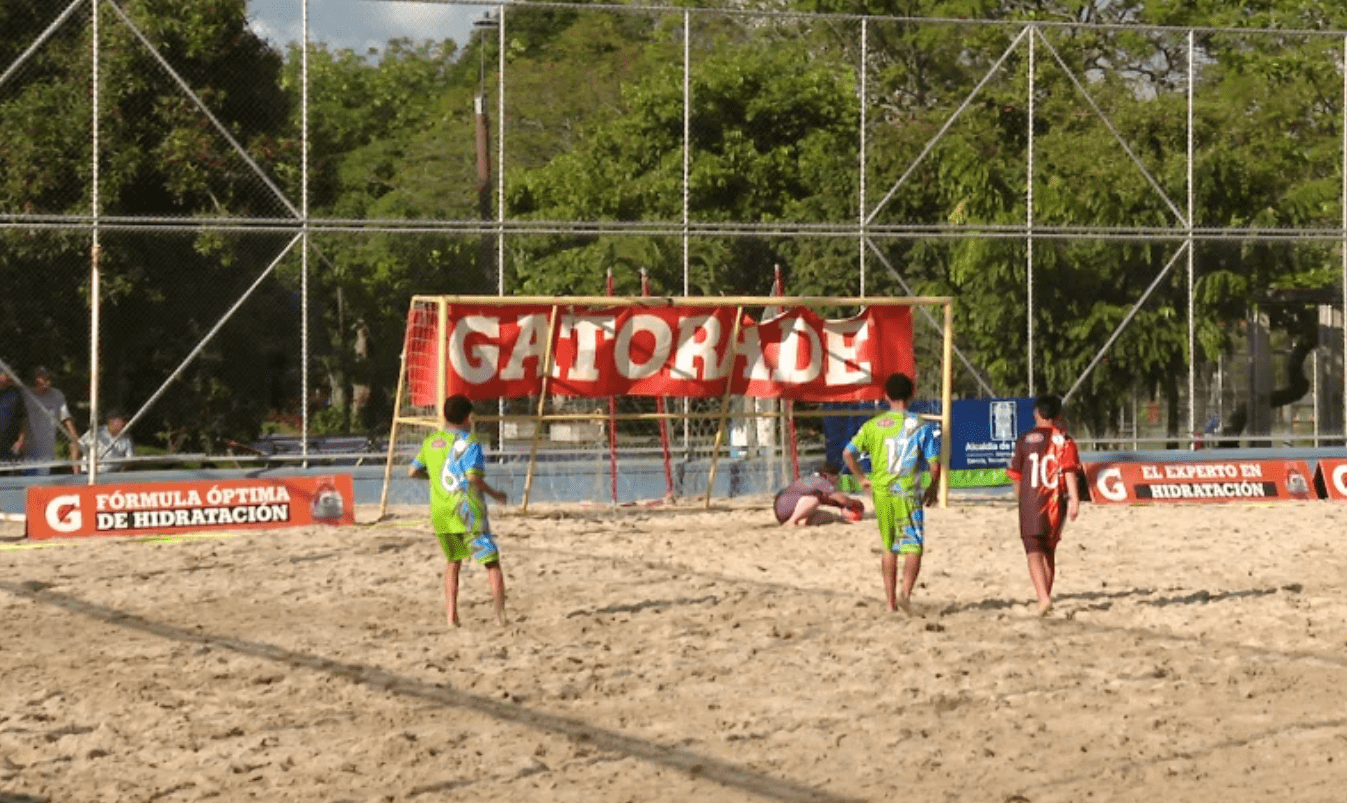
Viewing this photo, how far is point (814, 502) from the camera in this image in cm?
1908

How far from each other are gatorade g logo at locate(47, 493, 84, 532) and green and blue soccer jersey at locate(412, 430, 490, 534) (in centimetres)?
653

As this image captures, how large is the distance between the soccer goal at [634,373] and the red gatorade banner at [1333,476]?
463 centimetres

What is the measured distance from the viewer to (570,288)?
79.1 feet

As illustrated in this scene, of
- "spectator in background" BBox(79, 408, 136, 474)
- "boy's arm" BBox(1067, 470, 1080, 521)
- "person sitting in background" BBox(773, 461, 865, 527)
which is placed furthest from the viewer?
"spectator in background" BBox(79, 408, 136, 474)

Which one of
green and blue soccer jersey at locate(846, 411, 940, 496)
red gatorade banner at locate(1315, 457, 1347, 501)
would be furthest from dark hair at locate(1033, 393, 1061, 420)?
red gatorade banner at locate(1315, 457, 1347, 501)

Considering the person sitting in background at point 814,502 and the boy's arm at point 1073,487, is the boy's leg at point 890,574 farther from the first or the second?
the person sitting in background at point 814,502

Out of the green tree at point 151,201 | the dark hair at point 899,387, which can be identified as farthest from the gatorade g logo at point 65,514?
the dark hair at point 899,387

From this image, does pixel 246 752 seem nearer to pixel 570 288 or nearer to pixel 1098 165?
pixel 570 288

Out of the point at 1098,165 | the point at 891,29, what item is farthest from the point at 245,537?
the point at 891,29

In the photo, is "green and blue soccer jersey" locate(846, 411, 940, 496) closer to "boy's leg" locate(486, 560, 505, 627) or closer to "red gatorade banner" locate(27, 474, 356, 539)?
"boy's leg" locate(486, 560, 505, 627)

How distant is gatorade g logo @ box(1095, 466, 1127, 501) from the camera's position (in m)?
21.5

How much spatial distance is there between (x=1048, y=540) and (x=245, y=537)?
290 inches

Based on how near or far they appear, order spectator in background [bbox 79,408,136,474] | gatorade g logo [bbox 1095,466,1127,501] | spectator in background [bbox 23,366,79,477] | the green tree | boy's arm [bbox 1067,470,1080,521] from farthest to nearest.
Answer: gatorade g logo [bbox 1095,466,1127,501] → the green tree → spectator in background [bbox 23,366,79,477] → spectator in background [bbox 79,408,136,474] → boy's arm [bbox 1067,470,1080,521]

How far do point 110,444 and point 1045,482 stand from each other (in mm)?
9894
